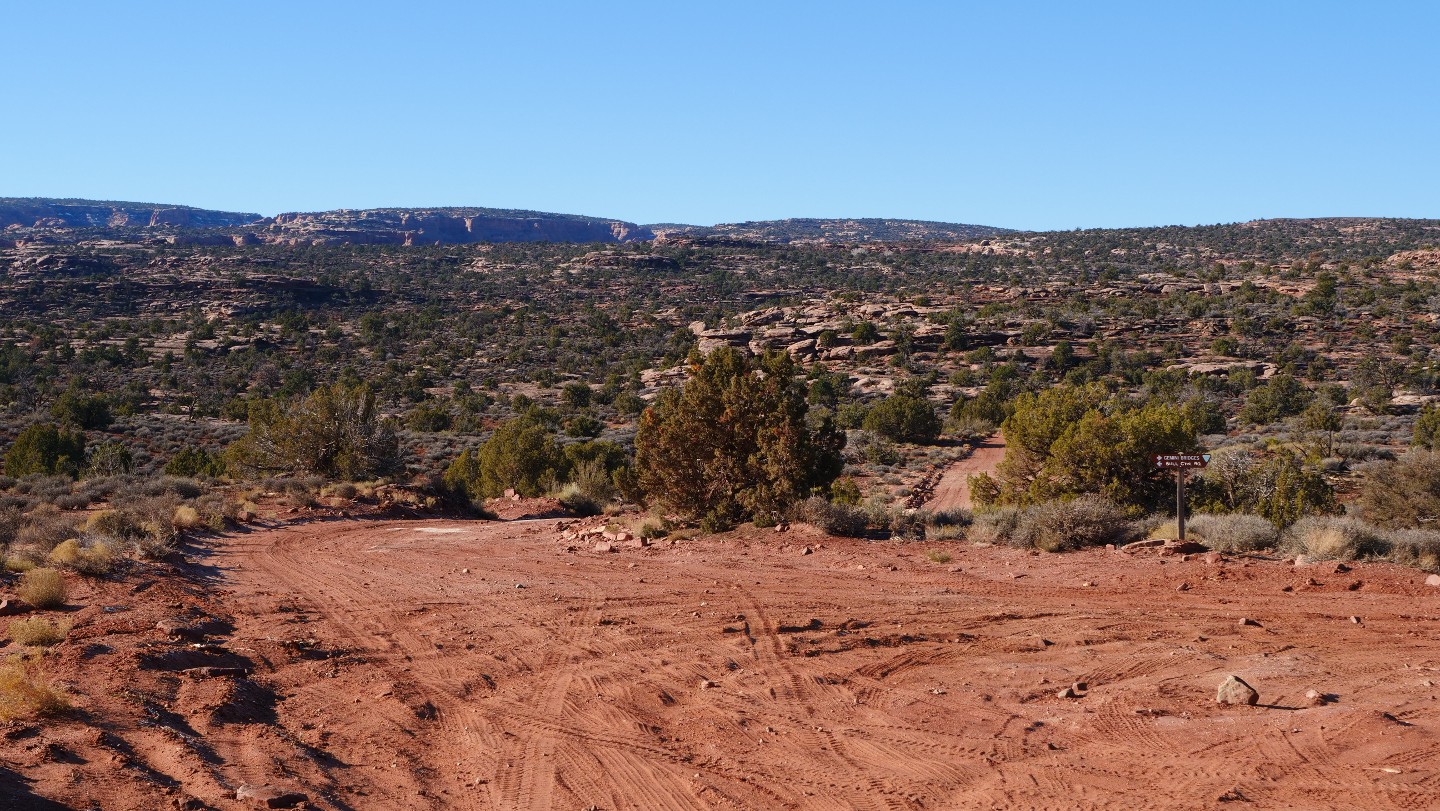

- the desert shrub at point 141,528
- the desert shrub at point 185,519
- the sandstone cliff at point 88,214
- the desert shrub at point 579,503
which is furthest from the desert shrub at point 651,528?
the sandstone cliff at point 88,214

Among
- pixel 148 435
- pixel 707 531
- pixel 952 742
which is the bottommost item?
pixel 148 435

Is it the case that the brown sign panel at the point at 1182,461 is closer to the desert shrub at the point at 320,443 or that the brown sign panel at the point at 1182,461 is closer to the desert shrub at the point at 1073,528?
the desert shrub at the point at 1073,528

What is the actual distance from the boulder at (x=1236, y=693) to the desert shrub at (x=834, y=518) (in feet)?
26.6

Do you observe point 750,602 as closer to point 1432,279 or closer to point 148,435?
point 148,435

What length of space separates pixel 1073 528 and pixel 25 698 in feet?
39.0

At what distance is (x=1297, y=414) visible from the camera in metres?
44.0

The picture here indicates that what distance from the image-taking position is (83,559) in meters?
11.9

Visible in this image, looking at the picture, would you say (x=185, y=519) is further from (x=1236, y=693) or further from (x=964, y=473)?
(x=964, y=473)

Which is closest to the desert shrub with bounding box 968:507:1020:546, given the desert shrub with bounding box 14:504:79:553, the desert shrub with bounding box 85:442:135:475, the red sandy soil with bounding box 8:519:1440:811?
the red sandy soil with bounding box 8:519:1440:811

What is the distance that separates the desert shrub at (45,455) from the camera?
94.6ft

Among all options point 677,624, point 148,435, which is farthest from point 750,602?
point 148,435

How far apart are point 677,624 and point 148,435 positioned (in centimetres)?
3816

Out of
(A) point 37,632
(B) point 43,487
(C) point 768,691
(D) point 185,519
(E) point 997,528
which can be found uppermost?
(A) point 37,632

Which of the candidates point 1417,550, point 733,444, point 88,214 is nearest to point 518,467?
point 733,444
